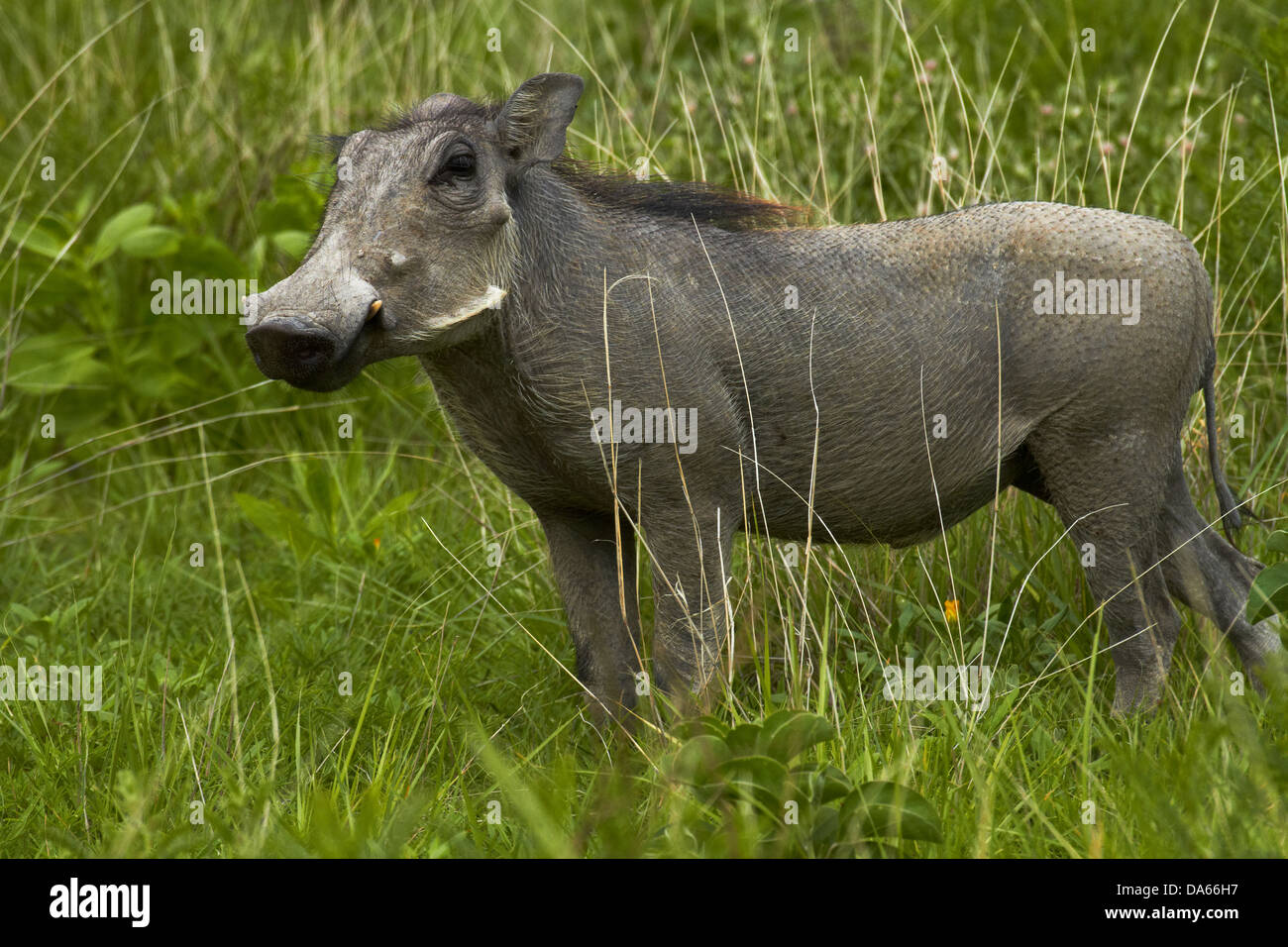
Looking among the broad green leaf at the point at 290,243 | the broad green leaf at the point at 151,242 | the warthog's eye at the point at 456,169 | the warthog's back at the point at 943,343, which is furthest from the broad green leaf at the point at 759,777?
the broad green leaf at the point at 151,242

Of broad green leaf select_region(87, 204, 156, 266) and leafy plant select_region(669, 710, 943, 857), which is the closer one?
leafy plant select_region(669, 710, 943, 857)

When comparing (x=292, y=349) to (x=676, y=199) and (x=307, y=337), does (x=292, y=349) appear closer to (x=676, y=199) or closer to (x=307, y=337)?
(x=307, y=337)

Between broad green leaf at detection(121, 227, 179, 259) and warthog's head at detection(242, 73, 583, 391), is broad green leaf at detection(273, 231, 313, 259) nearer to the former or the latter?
broad green leaf at detection(121, 227, 179, 259)

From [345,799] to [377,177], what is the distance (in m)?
1.31

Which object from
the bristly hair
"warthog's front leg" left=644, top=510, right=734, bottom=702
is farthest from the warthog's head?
"warthog's front leg" left=644, top=510, right=734, bottom=702

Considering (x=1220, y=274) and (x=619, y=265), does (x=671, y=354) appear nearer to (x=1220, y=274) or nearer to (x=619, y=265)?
(x=619, y=265)

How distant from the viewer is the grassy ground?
301 cm

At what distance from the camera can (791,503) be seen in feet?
11.4

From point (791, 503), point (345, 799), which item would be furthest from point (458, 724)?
point (791, 503)

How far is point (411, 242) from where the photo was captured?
299cm

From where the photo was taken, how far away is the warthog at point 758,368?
3240 millimetres

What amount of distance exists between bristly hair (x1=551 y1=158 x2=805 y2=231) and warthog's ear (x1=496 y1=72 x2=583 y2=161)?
0.65 ft

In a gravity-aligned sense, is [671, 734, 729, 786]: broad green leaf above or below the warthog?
below

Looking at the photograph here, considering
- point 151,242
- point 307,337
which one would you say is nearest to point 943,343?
point 307,337
